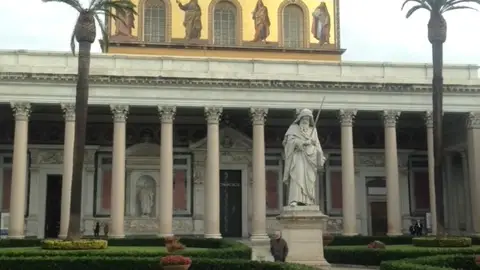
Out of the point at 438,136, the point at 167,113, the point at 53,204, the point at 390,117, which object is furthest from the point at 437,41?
the point at 53,204

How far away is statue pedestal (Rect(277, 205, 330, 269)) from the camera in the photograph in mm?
19062

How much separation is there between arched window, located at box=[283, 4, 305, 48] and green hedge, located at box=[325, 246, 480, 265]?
2206cm

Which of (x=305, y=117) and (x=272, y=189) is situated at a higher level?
(x=305, y=117)

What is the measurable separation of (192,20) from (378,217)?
18.9 m

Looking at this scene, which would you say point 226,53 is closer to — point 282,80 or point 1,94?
→ point 282,80

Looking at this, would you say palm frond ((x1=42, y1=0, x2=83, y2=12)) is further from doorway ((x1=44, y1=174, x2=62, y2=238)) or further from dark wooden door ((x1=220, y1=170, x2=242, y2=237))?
dark wooden door ((x1=220, y1=170, x2=242, y2=237))

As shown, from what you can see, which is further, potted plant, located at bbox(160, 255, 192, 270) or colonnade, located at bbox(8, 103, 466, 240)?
colonnade, located at bbox(8, 103, 466, 240)

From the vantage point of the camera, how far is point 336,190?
152ft

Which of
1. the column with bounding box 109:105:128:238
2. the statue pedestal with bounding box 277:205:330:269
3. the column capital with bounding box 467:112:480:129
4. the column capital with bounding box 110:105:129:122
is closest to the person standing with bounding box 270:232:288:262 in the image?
the statue pedestal with bounding box 277:205:330:269

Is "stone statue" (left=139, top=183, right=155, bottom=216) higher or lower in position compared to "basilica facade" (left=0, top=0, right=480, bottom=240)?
lower

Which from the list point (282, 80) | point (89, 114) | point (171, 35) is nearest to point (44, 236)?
point (89, 114)

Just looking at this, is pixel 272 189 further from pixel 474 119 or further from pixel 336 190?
pixel 474 119

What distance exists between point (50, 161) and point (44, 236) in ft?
16.2

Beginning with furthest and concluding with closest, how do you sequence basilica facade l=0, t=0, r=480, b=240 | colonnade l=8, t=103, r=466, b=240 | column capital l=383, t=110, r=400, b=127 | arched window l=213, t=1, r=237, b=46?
1. arched window l=213, t=1, r=237, b=46
2. column capital l=383, t=110, r=400, b=127
3. basilica facade l=0, t=0, r=480, b=240
4. colonnade l=8, t=103, r=466, b=240
